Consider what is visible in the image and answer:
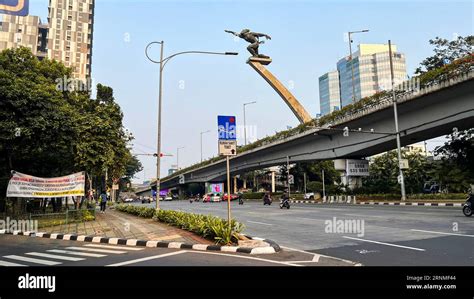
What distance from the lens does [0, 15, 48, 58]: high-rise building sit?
83562 millimetres

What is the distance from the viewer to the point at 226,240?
10.0 metres

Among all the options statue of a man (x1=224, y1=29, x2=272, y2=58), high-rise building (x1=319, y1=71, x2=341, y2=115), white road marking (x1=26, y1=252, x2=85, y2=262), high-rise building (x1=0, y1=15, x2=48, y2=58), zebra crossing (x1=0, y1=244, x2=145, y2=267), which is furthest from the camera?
high-rise building (x1=319, y1=71, x2=341, y2=115)

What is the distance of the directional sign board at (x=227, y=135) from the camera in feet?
35.2

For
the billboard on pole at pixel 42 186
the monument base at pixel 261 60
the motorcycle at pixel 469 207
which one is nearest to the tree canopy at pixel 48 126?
the billboard on pole at pixel 42 186

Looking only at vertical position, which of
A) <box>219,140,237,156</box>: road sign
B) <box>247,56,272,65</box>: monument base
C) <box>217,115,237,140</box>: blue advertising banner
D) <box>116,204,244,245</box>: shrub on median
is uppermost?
<box>247,56,272,65</box>: monument base

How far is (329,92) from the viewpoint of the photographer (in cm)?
13150

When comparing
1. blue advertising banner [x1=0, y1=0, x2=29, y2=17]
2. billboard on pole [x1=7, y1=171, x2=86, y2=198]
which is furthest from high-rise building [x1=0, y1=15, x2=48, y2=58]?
blue advertising banner [x1=0, y1=0, x2=29, y2=17]

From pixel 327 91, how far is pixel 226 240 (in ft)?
426

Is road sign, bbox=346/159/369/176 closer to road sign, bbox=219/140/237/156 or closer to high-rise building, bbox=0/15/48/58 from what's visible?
road sign, bbox=219/140/237/156

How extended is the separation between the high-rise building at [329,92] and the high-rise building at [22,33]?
90.8 m

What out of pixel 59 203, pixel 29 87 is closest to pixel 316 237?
pixel 29 87

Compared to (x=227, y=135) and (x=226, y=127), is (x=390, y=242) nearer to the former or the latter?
(x=227, y=135)

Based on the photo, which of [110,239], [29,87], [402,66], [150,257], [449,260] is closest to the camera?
[449,260]
